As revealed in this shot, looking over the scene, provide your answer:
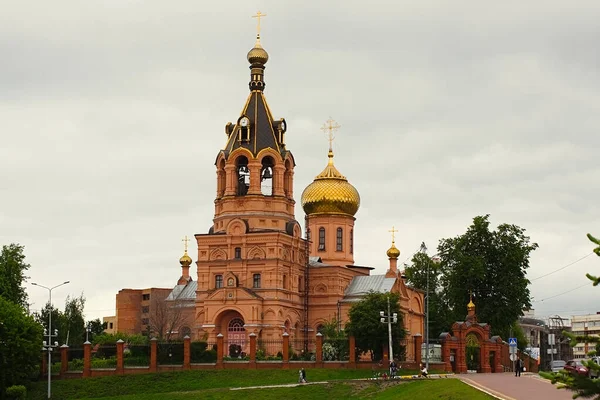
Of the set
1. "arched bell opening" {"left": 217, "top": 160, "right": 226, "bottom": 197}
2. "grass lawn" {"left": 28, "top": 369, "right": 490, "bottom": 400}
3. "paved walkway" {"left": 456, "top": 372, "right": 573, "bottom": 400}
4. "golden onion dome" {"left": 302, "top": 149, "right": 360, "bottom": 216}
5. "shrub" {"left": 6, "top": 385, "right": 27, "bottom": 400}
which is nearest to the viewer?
"paved walkway" {"left": 456, "top": 372, "right": 573, "bottom": 400}

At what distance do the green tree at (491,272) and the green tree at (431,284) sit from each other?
6243mm

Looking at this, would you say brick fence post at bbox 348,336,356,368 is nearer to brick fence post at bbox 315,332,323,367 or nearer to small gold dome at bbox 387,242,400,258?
brick fence post at bbox 315,332,323,367

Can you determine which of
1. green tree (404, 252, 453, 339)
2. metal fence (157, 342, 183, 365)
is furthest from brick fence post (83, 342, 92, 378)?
green tree (404, 252, 453, 339)

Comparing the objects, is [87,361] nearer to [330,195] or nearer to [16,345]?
[16,345]

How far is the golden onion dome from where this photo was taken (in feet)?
242

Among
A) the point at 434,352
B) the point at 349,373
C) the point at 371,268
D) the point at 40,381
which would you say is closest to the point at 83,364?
the point at 40,381

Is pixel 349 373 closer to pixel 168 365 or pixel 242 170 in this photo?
pixel 168 365

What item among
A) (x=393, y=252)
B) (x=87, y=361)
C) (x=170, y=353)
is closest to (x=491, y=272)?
(x=393, y=252)

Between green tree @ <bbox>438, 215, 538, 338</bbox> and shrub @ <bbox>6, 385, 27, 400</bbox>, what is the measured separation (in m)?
30.6

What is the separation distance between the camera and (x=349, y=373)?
5081cm

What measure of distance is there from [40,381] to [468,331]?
22309 millimetres

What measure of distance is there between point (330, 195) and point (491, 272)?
13.2 meters

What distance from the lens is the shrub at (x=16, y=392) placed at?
47000mm

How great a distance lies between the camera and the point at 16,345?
47938 millimetres
